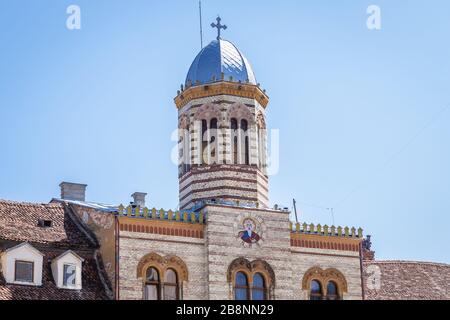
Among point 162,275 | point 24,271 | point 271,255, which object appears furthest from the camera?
point 271,255

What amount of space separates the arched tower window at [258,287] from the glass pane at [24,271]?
9.20 m

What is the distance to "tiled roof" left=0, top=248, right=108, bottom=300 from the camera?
3850cm

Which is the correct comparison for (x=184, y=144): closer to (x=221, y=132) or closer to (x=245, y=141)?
(x=221, y=132)

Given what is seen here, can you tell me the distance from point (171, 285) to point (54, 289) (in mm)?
4781

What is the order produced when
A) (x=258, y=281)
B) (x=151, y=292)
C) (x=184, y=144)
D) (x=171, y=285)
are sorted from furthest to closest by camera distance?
1. (x=184, y=144)
2. (x=258, y=281)
3. (x=171, y=285)
4. (x=151, y=292)

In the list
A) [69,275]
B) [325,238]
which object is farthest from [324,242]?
[69,275]

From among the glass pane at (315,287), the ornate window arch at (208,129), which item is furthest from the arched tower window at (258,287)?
the ornate window arch at (208,129)

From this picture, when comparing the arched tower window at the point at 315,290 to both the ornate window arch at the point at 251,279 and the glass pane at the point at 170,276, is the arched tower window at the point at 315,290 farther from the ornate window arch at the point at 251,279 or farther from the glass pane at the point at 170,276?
the glass pane at the point at 170,276

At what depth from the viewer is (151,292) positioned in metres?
41.0

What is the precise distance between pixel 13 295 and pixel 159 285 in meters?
6.04

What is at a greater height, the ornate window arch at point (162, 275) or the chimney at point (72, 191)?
the chimney at point (72, 191)

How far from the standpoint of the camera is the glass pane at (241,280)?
42.2 m

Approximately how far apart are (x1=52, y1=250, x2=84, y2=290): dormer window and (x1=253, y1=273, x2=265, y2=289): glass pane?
728 centimetres
